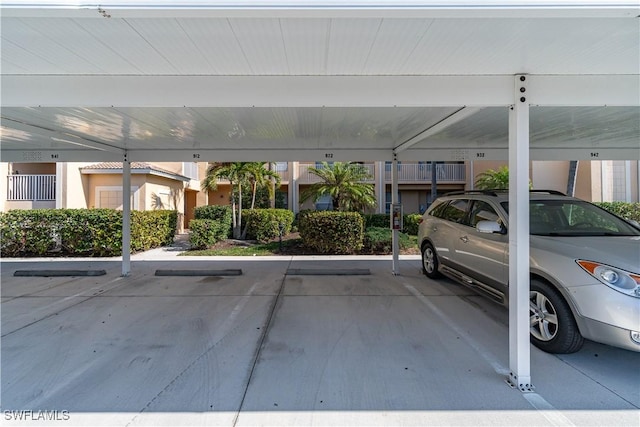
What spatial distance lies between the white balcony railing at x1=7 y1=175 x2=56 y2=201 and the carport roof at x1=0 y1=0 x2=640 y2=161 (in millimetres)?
10255

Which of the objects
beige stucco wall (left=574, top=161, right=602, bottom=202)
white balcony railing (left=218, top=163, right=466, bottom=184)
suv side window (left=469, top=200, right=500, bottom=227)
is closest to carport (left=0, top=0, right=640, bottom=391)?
suv side window (left=469, top=200, right=500, bottom=227)

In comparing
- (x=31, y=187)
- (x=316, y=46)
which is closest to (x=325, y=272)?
(x=316, y=46)

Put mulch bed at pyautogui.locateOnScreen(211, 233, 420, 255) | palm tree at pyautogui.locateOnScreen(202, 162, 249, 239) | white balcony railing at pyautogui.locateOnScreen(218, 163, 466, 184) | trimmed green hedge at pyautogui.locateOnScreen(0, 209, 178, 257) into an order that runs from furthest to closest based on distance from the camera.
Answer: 1. white balcony railing at pyautogui.locateOnScreen(218, 163, 466, 184)
2. palm tree at pyautogui.locateOnScreen(202, 162, 249, 239)
3. mulch bed at pyautogui.locateOnScreen(211, 233, 420, 255)
4. trimmed green hedge at pyautogui.locateOnScreen(0, 209, 178, 257)

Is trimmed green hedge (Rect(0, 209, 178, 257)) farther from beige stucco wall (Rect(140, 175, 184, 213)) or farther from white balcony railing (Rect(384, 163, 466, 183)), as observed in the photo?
white balcony railing (Rect(384, 163, 466, 183))

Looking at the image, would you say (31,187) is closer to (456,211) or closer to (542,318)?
(456,211)

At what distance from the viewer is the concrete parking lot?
266 centimetres

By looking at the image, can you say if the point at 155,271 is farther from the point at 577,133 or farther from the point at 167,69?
the point at 577,133

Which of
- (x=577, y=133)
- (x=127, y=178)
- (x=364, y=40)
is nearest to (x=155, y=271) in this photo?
(x=127, y=178)

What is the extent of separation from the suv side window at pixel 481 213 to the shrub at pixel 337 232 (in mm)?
5346

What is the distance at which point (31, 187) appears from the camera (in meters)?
13.7

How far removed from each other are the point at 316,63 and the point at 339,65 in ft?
0.76

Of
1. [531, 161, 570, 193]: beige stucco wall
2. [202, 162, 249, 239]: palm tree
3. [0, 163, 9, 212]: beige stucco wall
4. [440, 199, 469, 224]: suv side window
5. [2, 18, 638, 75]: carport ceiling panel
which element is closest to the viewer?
[2, 18, 638, 75]: carport ceiling panel

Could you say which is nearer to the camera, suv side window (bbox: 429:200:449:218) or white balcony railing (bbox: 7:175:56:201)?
suv side window (bbox: 429:200:449:218)

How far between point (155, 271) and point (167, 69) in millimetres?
6242
